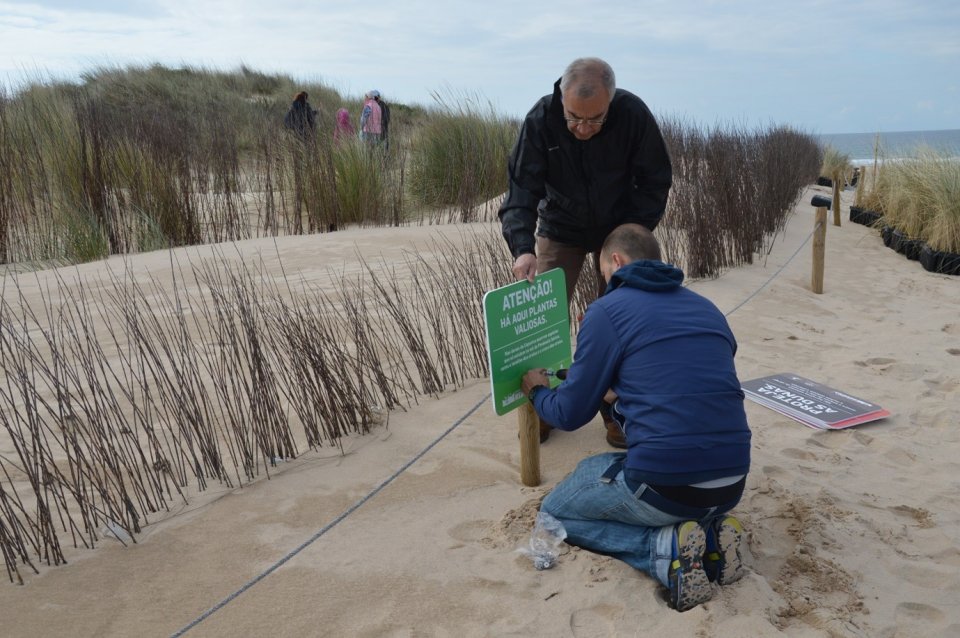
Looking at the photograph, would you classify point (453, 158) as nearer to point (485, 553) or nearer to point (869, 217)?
point (869, 217)

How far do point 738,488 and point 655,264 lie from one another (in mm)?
564

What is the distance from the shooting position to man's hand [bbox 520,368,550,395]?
83.5 inches

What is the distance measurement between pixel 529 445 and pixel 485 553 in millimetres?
411

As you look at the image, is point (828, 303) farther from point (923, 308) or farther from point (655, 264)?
point (655, 264)

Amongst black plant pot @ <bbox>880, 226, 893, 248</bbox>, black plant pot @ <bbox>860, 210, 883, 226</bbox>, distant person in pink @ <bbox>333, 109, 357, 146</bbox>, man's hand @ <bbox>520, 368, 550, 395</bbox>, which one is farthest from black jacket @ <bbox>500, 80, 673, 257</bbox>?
black plant pot @ <bbox>860, 210, 883, 226</bbox>

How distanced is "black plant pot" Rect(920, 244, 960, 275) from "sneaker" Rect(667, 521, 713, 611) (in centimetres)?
590

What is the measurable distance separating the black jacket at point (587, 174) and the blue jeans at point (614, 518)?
78 centimetres

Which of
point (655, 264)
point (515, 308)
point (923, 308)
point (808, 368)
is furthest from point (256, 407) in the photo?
point (923, 308)

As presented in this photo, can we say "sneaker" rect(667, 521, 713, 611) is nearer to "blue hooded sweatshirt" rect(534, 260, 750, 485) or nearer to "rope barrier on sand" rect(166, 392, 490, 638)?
"blue hooded sweatshirt" rect(534, 260, 750, 485)

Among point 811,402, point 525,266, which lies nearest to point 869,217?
point 811,402

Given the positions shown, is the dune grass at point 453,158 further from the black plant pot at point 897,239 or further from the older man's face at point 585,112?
the older man's face at point 585,112

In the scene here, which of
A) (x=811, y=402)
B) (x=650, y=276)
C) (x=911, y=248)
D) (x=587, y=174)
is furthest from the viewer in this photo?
(x=911, y=248)

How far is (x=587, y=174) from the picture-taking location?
2488 mm

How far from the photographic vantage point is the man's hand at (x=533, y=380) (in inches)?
83.5
